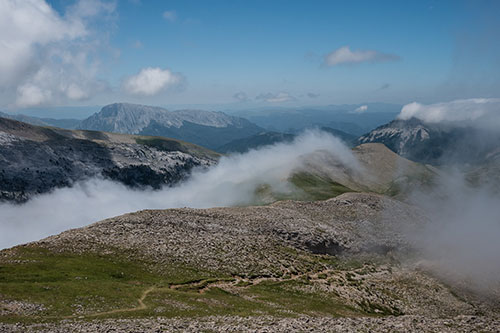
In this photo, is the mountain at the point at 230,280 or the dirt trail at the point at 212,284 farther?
the dirt trail at the point at 212,284

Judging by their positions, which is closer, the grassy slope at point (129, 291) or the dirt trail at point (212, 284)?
the grassy slope at point (129, 291)

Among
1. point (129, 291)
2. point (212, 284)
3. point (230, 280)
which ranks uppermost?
point (129, 291)

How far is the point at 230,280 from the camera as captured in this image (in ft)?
204

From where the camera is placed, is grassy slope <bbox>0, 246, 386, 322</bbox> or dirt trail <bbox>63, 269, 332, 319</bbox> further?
dirt trail <bbox>63, 269, 332, 319</bbox>

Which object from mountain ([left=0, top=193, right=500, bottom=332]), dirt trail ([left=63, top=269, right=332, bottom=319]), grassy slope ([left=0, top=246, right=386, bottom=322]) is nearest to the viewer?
mountain ([left=0, top=193, right=500, bottom=332])

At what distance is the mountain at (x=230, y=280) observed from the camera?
40000 millimetres

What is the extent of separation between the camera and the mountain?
40.0 meters

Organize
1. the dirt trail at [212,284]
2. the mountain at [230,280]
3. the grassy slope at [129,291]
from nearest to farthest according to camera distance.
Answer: the mountain at [230,280], the grassy slope at [129,291], the dirt trail at [212,284]

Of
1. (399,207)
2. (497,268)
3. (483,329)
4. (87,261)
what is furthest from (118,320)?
(399,207)

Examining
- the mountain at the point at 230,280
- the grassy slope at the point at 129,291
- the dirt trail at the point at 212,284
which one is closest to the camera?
the mountain at the point at 230,280

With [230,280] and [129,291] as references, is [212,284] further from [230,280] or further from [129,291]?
[129,291]

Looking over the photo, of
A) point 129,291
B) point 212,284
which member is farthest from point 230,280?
point 129,291

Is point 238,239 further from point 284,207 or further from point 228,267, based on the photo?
point 284,207

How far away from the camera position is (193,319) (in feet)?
133
